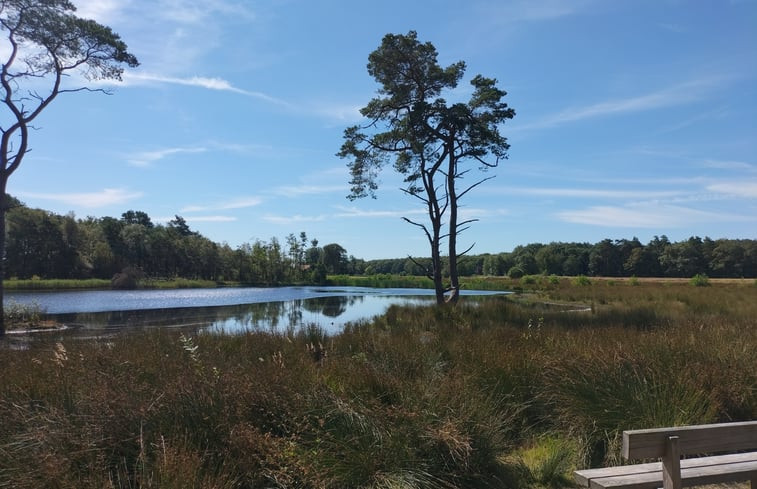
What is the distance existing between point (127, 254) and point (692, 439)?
84044 millimetres

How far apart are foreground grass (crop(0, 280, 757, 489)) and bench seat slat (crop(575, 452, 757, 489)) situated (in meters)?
0.90

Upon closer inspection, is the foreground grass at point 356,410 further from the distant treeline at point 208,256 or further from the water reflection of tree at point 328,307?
the distant treeline at point 208,256

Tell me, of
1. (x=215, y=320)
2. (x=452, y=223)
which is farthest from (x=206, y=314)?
(x=452, y=223)

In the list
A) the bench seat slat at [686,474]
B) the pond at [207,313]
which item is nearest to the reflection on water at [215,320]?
the pond at [207,313]

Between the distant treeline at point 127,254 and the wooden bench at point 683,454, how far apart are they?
65.5 m

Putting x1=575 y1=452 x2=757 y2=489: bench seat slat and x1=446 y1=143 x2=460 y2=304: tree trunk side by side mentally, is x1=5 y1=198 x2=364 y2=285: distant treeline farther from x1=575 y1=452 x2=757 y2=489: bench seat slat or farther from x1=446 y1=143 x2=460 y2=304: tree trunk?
x1=575 y1=452 x2=757 y2=489: bench seat slat

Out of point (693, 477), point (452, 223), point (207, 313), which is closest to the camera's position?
point (693, 477)

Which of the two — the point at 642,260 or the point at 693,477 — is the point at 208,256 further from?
the point at 693,477

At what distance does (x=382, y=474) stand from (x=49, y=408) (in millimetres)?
2470

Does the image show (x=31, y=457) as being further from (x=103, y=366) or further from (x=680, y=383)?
(x=680, y=383)

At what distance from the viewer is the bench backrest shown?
2.29 m

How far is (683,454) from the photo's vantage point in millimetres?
2361

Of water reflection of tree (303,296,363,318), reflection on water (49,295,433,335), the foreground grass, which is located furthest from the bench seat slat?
water reflection of tree (303,296,363,318)

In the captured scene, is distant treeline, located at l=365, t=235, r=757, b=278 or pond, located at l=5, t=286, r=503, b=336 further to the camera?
distant treeline, located at l=365, t=235, r=757, b=278
